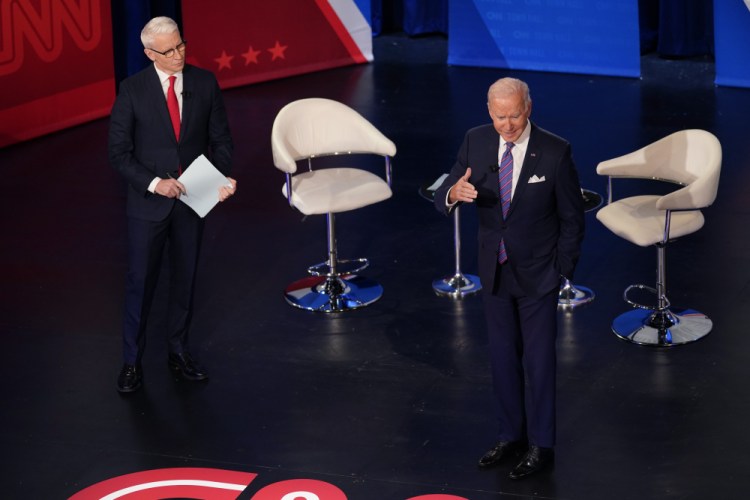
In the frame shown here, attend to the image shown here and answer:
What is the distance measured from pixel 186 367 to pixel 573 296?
7.31 ft

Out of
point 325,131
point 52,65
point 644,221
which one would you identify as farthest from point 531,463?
point 52,65

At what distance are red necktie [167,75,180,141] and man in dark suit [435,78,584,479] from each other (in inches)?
56.7

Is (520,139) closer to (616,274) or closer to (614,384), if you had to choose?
(614,384)

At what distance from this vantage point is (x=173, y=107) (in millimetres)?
5574

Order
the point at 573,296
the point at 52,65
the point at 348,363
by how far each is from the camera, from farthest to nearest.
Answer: the point at 52,65
the point at 573,296
the point at 348,363

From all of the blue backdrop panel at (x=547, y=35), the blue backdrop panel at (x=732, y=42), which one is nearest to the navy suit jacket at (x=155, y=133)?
the blue backdrop panel at (x=732, y=42)

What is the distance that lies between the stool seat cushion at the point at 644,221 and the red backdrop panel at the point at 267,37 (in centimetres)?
612

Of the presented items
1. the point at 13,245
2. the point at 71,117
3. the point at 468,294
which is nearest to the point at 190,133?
the point at 468,294

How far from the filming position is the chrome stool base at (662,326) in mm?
6199

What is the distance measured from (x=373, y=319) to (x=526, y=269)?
203 cm

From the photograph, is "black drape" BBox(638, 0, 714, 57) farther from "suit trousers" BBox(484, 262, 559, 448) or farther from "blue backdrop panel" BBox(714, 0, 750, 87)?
"suit trousers" BBox(484, 262, 559, 448)

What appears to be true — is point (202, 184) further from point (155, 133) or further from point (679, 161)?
point (679, 161)

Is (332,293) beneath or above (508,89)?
beneath

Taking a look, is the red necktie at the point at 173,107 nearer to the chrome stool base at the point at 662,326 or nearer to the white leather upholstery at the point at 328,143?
the white leather upholstery at the point at 328,143
